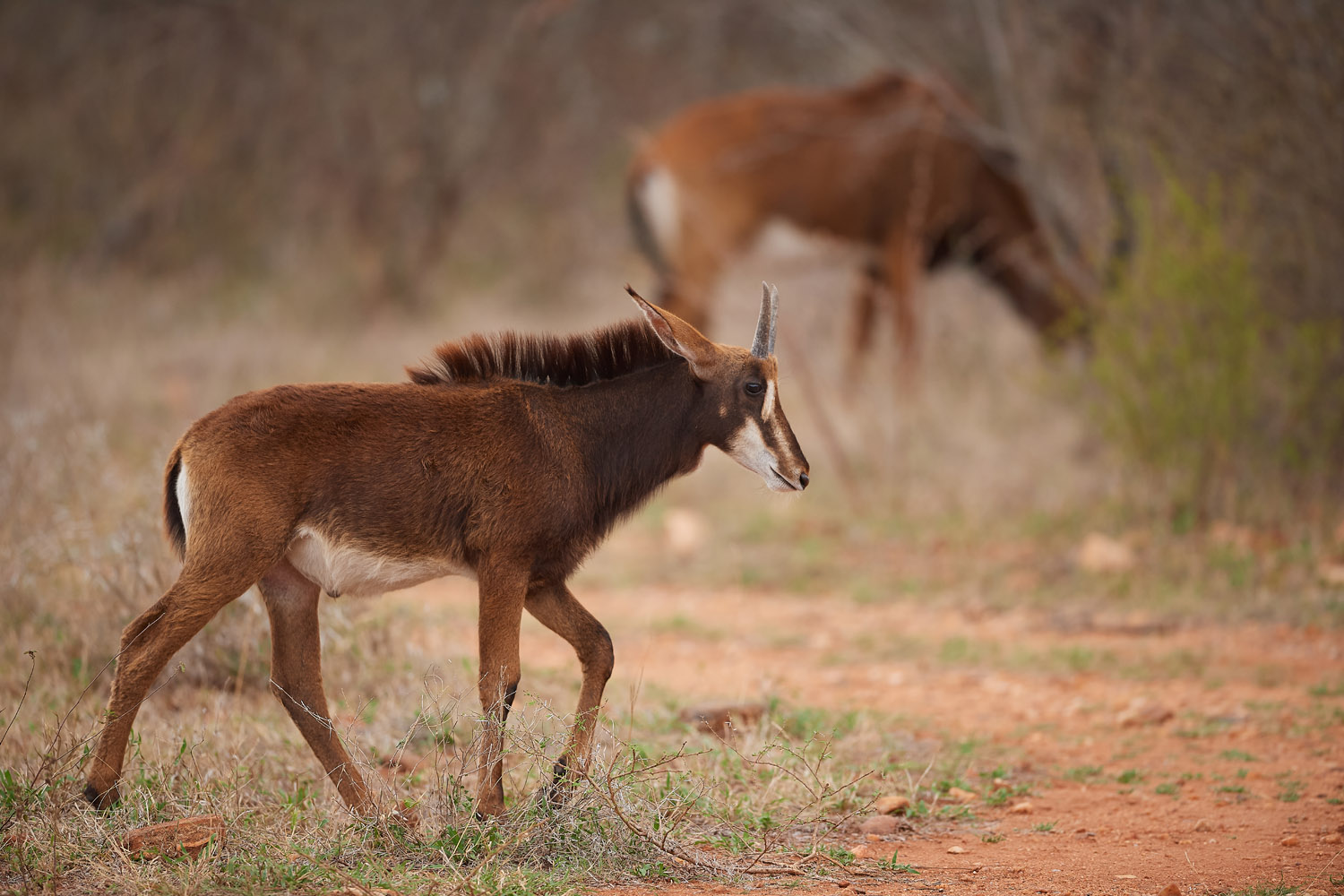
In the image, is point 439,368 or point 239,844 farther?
point 439,368

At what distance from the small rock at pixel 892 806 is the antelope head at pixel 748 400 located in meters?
1.23

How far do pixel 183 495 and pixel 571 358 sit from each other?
1331 mm

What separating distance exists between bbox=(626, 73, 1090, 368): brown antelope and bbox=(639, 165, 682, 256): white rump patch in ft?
0.03

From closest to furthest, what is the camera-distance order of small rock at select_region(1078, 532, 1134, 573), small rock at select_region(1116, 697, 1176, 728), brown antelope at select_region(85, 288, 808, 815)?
brown antelope at select_region(85, 288, 808, 815), small rock at select_region(1116, 697, 1176, 728), small rock at select_region(1078, 532, 1134, 573)

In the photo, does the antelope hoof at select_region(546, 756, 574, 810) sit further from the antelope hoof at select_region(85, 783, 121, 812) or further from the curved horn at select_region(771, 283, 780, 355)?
the curved horn at select_region(771, 283, 780, 355)

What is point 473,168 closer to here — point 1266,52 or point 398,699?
point 1266,52

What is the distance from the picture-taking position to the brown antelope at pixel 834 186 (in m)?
11.0

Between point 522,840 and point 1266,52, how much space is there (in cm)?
777

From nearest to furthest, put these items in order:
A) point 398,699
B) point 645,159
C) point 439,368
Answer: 1. point 439,368
2. point 398,699
3. point 645,159

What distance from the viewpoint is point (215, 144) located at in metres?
18.0

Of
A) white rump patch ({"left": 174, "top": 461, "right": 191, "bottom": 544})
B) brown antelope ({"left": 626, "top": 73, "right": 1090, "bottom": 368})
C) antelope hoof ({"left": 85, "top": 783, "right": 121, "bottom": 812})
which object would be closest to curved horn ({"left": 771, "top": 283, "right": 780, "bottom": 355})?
white rump patch ({"left": 174, "top": 461, "right": 191, "bottom": 544})

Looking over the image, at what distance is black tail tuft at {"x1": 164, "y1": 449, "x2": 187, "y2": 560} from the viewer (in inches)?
155

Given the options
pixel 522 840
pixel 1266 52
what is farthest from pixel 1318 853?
pixel 1266 52

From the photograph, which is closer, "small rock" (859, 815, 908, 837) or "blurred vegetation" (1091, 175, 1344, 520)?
"small rock" (859, 815, 908, 837)
